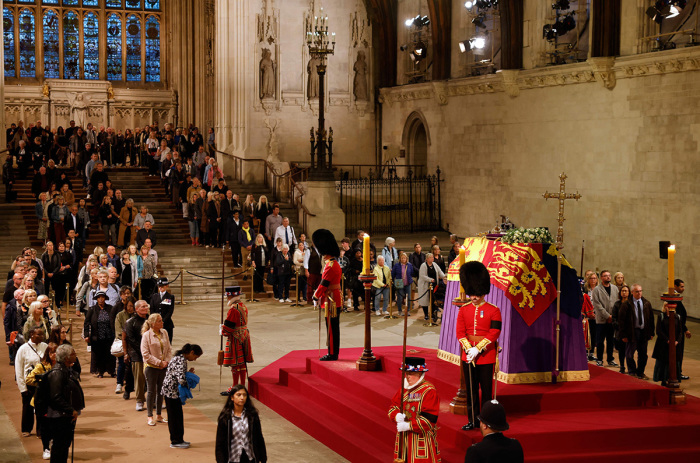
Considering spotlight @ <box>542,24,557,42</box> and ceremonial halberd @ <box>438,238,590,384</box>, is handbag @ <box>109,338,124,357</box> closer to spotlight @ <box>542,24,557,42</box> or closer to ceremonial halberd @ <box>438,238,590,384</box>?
ceremonial halberd @ <box>438,238,590,384</box>

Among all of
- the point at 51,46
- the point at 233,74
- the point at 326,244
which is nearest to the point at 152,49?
the point at 51,46

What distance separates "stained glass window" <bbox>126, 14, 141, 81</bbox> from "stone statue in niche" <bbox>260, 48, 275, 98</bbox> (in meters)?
10.3

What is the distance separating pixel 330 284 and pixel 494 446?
645cm

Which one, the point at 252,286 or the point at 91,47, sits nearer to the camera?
the point at 252,286

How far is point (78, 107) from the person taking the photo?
35.0 m

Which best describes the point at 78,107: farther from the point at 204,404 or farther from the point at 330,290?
the point at 204,404

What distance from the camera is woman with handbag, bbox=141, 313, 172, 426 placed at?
35.3 feet

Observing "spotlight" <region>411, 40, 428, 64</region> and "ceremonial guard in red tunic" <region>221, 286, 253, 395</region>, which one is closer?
"ceremonial guard in red tunic" <region>221, 286, 253, 395</region>

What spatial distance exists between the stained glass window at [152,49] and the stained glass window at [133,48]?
13.8 inches

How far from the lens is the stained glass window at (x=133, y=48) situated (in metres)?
37.2

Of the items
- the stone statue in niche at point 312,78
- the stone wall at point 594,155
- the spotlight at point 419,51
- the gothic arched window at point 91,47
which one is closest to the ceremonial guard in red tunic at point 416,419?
the stone wall at point 594,155

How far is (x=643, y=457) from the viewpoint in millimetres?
9117

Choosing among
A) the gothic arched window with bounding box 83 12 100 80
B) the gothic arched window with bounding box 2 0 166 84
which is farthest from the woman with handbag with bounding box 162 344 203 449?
the gothic arched window with bounding box 83 12 100 80

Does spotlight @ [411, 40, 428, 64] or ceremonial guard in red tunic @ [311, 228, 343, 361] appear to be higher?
spotlight @ [411, 40, 428, 64]
